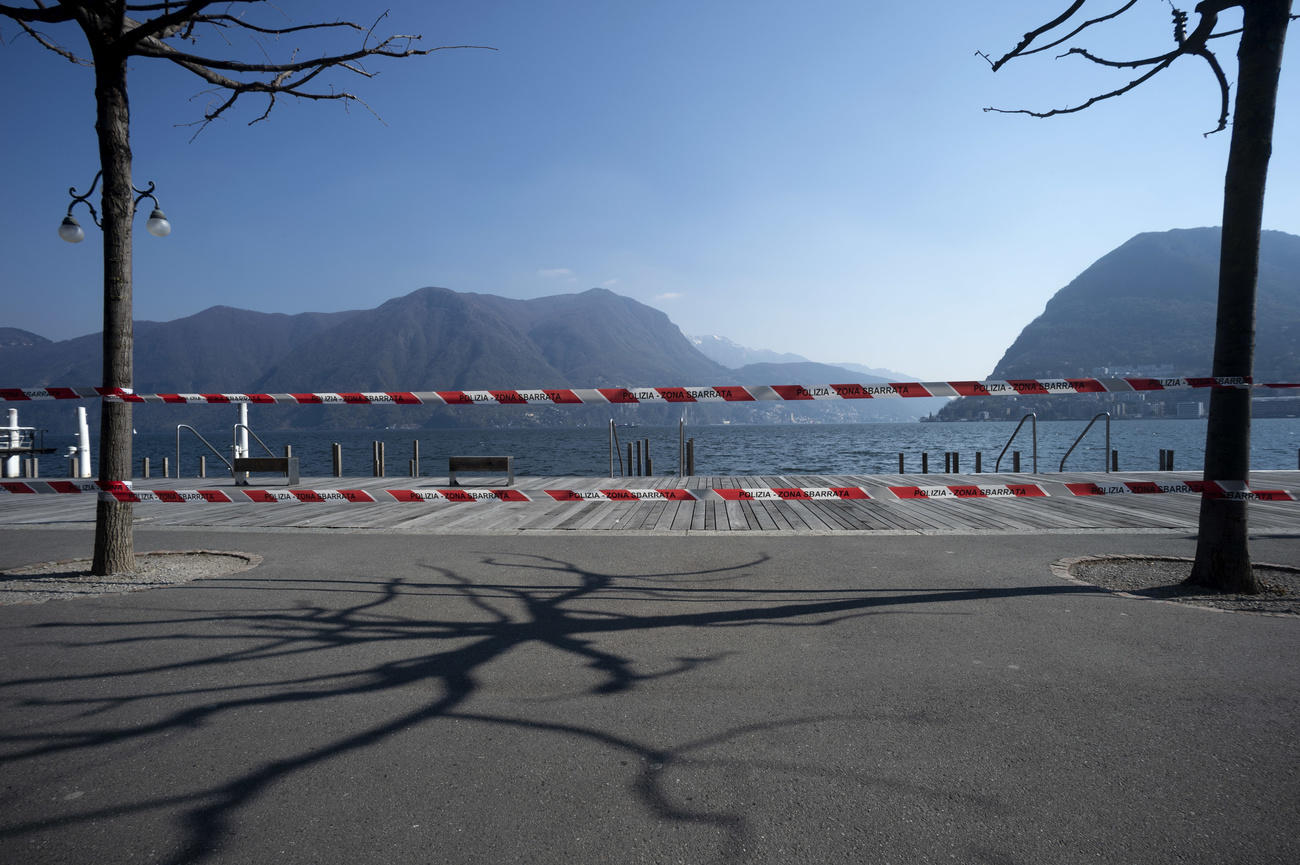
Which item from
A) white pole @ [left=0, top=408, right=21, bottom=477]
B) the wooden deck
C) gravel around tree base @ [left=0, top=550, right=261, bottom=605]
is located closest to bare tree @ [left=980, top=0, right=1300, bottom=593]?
the wooden deck

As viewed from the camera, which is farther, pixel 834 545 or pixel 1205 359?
pixel 1205 359

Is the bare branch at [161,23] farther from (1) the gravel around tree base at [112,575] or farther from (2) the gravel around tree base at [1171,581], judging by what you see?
(2) the gravel around tree base at [1171,581]

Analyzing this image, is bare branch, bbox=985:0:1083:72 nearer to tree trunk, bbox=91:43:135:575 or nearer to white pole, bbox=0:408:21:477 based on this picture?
tree trunk, bbox=91:43:135:575

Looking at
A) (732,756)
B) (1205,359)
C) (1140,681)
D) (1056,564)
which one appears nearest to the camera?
(732,756)

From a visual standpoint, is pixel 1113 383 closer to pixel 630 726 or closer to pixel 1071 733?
pixel 1071 733

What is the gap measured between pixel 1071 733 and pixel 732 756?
1.33 m

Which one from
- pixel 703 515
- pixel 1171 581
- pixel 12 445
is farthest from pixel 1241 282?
pixel 12 445

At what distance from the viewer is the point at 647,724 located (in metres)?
2.73

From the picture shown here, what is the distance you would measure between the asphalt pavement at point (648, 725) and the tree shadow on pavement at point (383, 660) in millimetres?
16

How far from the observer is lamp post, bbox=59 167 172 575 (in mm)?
5363

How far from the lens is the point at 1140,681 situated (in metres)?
3.14

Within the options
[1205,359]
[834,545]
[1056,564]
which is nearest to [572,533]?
[834,545]

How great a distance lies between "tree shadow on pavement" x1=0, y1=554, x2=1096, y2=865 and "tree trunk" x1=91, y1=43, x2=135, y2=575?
109cm

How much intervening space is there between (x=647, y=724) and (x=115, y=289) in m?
5.53
